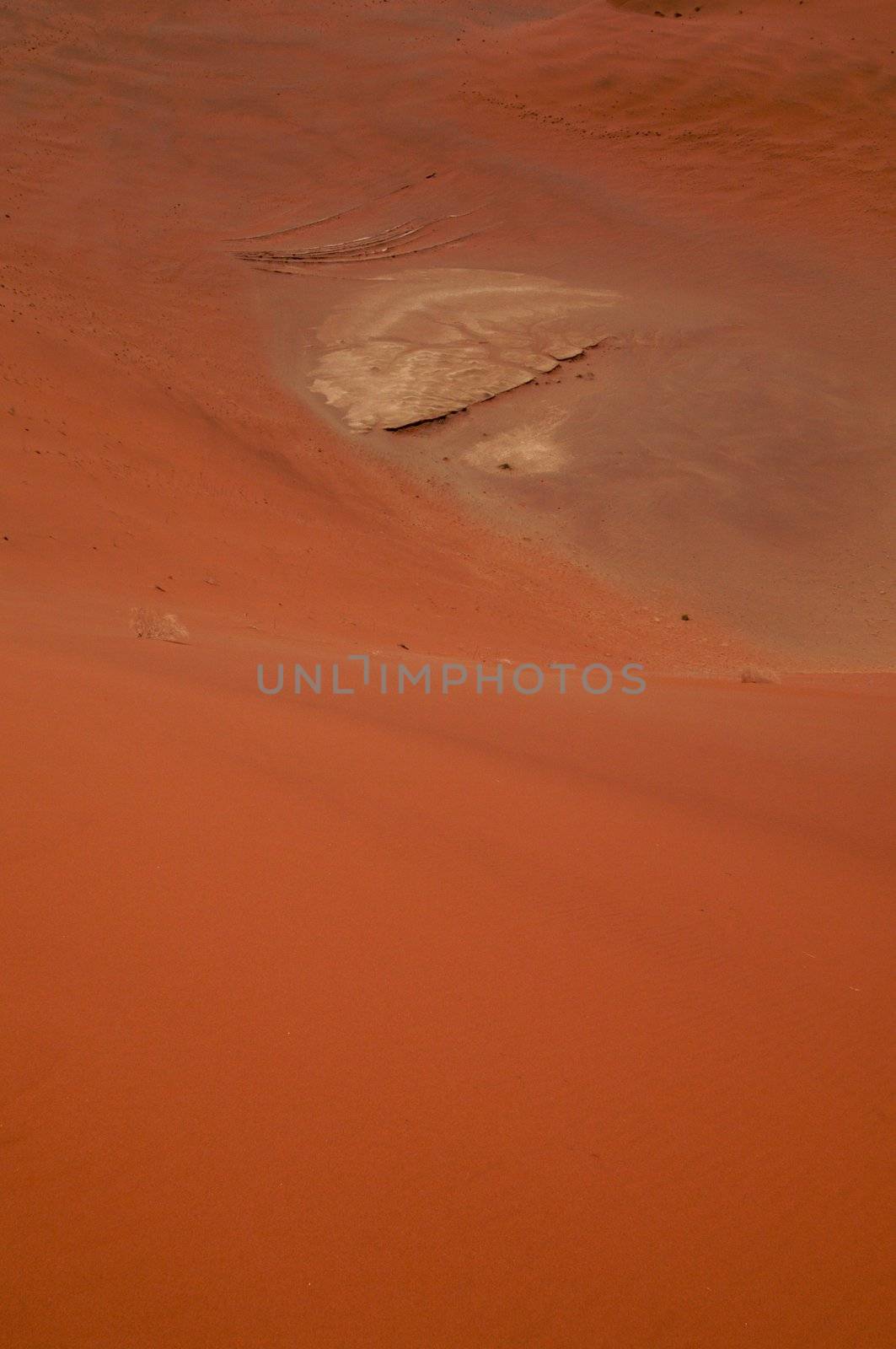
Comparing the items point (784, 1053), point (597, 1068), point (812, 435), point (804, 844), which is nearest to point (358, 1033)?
point (597, 1068)

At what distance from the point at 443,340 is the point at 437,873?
767 inches

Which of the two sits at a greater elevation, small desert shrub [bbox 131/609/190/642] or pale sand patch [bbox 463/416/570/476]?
small desert shrub [bbox 131/609/190/642]

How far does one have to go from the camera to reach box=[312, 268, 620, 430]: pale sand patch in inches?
800

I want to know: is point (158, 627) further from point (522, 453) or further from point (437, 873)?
point (522, 453)

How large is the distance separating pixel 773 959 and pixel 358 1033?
6.05 ft

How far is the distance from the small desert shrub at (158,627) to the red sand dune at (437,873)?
306 mm

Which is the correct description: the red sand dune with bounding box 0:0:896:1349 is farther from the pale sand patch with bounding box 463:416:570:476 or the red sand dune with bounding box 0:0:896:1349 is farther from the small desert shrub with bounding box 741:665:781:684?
the small desert shrub with bounding box 741:665:781:684

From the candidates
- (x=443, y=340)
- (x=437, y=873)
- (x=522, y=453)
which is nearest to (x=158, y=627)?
(x=437, y=873)

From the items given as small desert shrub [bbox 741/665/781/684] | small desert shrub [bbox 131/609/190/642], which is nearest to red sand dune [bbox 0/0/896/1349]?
small desert shrub [bbox 131/609/190/642]

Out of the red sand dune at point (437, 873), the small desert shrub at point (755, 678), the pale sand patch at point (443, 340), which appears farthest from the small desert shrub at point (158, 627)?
the pale sand patch at point (443, 340)
